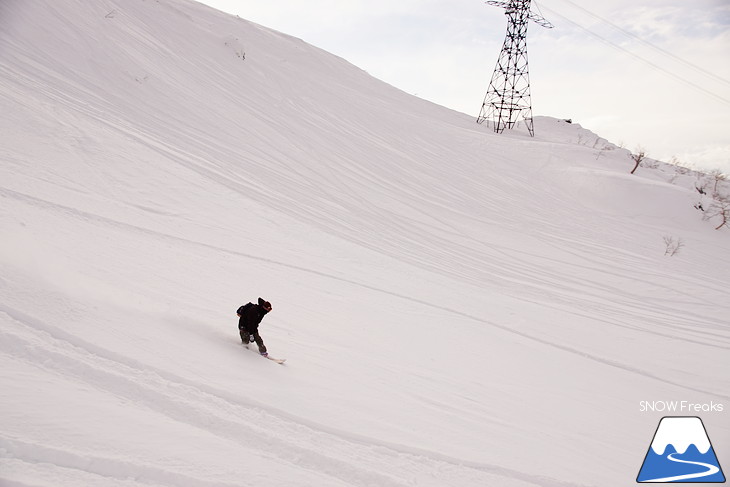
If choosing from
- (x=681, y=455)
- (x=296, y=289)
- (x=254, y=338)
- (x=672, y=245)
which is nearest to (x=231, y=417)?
(x=254, y=338)

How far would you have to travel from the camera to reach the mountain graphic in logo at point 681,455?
4.48 metres

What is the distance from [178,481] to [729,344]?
9561mm

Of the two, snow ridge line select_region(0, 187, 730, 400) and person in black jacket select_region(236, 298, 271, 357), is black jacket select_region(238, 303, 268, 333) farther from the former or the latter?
snow ridge line select_region(0, 187, 730, 400)

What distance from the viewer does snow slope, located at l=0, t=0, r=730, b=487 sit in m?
3.21

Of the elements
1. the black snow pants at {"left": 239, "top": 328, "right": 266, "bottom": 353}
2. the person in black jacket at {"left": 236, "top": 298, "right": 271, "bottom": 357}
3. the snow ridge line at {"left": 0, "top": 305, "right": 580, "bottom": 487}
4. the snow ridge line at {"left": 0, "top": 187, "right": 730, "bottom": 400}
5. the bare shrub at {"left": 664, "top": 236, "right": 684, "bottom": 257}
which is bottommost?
the snow ridge line at {"left": 0, "top": 305, "right": 580, "bottom": 487}

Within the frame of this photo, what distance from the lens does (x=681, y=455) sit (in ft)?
16.3

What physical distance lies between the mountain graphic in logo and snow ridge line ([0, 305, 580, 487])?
84.7 inches

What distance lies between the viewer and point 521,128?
26.2 meters

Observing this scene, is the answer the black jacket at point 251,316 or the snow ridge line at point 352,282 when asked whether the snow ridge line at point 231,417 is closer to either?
the black jacket at point 251,316

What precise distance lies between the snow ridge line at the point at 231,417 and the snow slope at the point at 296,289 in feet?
0.07

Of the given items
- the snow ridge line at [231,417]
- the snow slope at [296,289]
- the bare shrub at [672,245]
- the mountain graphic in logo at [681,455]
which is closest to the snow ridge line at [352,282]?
the snow slope at [296,289]

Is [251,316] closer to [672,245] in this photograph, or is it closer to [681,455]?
[681,455]

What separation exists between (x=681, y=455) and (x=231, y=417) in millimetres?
5185

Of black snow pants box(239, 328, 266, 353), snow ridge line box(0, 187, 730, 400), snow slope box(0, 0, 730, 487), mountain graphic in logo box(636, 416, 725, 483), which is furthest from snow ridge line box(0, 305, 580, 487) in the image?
snow ridge line box(0, 187, 730, 400)
